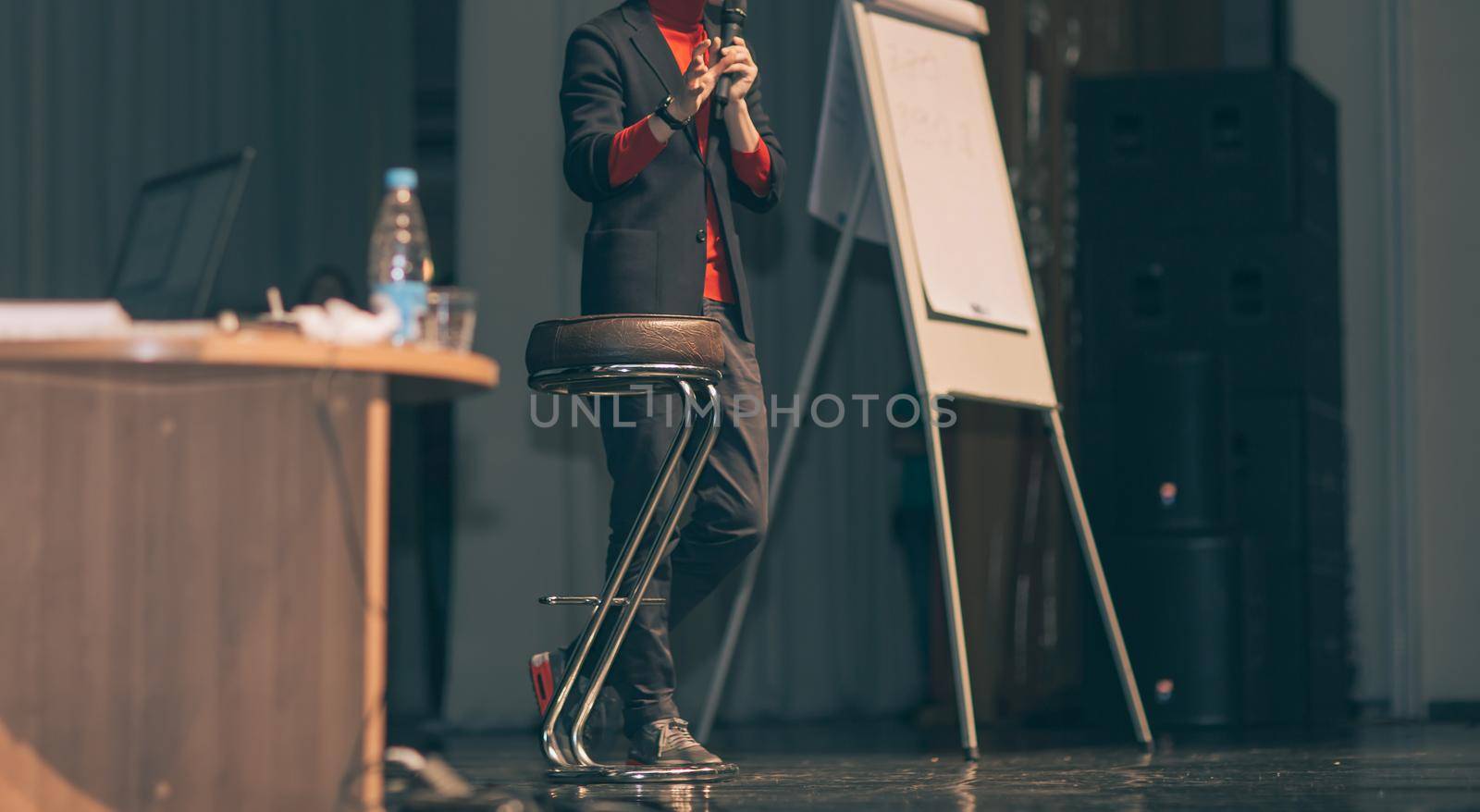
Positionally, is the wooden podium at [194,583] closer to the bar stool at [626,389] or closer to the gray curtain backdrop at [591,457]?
the bar stool at [626,389]

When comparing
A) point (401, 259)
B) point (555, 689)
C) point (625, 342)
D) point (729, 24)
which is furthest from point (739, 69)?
point (555, 689)

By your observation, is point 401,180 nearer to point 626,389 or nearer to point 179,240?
point 626,389

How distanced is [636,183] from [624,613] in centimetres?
69

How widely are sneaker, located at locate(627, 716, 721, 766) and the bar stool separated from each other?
4 centimetres

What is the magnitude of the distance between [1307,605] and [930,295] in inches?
55.4

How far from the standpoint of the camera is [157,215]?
2.73 meters

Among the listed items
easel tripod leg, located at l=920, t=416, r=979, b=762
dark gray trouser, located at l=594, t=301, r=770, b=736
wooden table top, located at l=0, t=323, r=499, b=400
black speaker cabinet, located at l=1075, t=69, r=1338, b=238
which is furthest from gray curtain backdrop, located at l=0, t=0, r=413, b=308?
wooden table top, located at l=0, t=323, r=499, b=400

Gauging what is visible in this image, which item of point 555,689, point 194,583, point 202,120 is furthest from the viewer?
point 202,120

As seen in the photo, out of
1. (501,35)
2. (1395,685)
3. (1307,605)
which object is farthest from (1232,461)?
(501,35)

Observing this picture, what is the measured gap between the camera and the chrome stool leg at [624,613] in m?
2.49

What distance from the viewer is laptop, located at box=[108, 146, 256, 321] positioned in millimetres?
2498

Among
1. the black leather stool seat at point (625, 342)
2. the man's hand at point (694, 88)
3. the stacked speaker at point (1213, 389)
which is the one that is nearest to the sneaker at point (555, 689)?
the black leather stool seat at point (625, 342)

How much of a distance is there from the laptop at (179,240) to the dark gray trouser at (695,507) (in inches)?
26.5

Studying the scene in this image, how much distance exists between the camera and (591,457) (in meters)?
4.20
